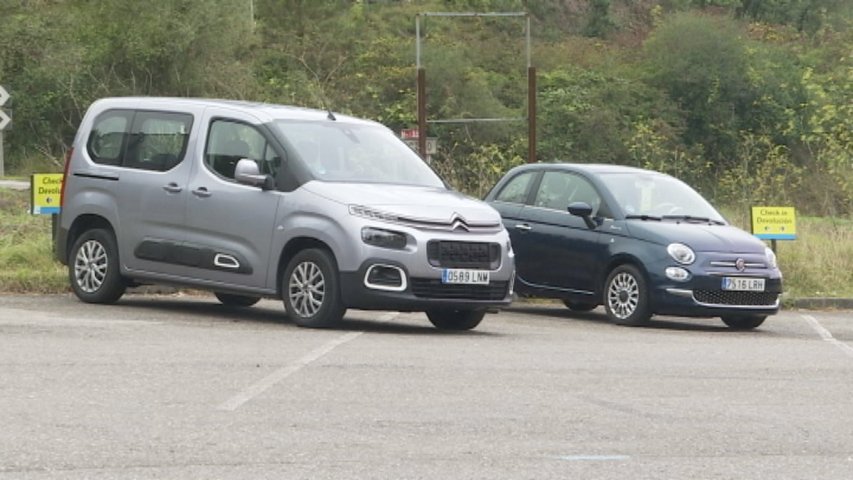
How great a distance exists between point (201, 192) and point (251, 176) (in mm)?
773

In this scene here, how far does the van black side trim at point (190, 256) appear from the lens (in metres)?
15.8

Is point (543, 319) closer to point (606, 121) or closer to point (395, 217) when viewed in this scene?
point (395, 217)

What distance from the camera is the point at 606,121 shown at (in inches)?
3118

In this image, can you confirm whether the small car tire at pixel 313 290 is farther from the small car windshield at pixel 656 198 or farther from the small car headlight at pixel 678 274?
the small car windshield at pixel 656 198

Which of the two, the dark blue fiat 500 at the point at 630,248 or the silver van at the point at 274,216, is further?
the dark blue fiat 500 at the point at 630,248

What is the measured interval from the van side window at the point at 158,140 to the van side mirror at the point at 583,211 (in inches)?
166

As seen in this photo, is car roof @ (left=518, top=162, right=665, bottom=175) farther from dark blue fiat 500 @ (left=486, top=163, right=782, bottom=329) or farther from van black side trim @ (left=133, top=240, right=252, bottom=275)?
van black side trim @ (left=133, top=240, right=252, bottom=275)

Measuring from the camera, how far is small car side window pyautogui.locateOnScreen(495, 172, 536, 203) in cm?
1959

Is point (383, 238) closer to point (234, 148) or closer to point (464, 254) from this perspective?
point (464, 254)

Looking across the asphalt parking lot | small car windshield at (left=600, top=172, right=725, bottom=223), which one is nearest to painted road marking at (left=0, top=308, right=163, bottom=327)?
the asphalt parking lot

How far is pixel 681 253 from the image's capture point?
1767cm

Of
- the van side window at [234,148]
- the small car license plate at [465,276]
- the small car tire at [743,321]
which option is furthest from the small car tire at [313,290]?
the small car tire at [743,321]

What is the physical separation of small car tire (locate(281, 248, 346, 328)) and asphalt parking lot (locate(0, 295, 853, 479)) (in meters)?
0.23

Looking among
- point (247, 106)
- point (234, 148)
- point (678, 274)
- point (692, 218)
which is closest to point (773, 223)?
point (692, 218)
